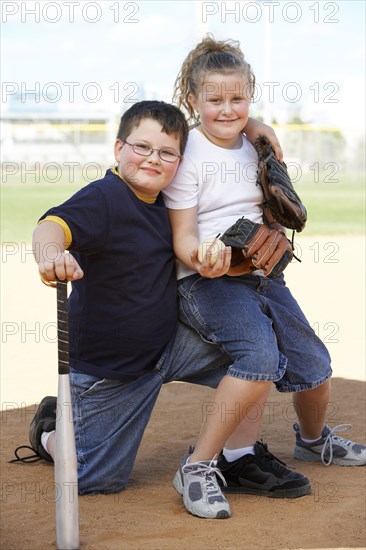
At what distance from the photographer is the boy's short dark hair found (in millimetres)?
3723

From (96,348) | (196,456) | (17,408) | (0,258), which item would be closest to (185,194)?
(96,348)

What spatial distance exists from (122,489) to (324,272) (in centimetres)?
840

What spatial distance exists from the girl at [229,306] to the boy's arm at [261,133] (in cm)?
7

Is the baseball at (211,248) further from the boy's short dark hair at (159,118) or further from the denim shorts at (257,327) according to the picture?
the boy's short dark hair at (159,118)

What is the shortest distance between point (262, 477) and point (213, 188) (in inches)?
48.9

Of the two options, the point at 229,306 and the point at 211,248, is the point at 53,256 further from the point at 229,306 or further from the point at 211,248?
the point at 229,306

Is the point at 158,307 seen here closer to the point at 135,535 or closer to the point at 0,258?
the point at 135,535

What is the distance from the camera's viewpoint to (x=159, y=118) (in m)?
3.72

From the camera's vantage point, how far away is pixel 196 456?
12.1ft

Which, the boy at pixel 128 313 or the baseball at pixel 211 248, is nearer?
the baseball at pixel 211 248

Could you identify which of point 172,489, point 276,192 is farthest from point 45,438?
point 276,192

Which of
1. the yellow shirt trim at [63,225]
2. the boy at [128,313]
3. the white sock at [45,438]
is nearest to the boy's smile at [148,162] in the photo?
the boy at [128,313]

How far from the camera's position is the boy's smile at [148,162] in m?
3.65

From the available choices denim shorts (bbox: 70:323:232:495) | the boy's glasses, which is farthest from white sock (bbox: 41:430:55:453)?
the boy's glasses
